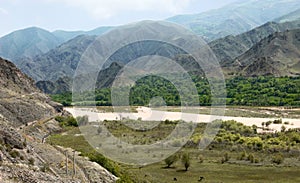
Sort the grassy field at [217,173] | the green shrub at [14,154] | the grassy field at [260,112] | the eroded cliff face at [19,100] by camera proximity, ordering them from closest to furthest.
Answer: the green shrub at [14,154]
the grassy field at [217,173]
the eroded cliff face at [19,100]
the grassy field at [260,112]

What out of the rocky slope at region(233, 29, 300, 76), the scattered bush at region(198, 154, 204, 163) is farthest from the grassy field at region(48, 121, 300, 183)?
the rocky slope at region(233, 29, 300, 76)

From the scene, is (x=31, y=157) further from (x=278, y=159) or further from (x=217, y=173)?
(x=278, y=159)

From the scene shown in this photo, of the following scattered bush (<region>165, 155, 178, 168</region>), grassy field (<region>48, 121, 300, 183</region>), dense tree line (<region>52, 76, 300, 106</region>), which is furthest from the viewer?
dense tree line (<region>52, 76, 300, 106</region>)

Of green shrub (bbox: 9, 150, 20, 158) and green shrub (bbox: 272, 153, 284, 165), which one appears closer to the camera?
green shrub (bbox: 9, 150, 20, 158)

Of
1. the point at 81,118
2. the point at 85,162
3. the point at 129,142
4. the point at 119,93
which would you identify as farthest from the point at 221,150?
the point at 119,93

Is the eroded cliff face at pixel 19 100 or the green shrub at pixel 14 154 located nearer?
the green shrub at pixel 14 154

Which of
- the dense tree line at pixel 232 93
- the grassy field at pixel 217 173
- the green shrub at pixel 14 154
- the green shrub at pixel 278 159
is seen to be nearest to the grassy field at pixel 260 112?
the dense tree line at pixel 232 93

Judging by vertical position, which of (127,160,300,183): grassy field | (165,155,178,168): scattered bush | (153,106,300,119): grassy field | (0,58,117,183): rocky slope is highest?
(153,106,300,119): grassy field

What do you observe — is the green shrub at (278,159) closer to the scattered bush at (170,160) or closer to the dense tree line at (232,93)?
the scattered bush at (170,160)

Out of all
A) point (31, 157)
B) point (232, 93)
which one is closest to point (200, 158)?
point (31, 157)

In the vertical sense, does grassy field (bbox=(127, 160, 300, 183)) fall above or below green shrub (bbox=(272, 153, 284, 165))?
below

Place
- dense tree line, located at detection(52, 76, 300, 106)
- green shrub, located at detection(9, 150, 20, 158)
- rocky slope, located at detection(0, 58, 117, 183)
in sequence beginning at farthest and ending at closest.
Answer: dense tree line, located at detection(52, 76, 300, 106)
green shrub, located at detection(9, 150, 20, 158)
rocky slope, located at detection(0, 58, 117, 183)

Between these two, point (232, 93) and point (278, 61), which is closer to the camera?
point (232, 93)

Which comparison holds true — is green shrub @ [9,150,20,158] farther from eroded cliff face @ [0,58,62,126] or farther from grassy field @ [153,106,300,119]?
grassy field @ [153,106,300,119]
